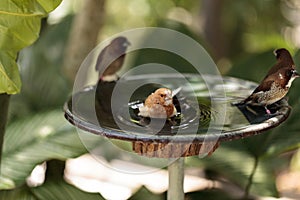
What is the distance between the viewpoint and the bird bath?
4.64ft

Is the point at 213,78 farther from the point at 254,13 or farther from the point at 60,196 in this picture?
the point at 254,13

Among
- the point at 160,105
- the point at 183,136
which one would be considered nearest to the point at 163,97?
the point at 160,105

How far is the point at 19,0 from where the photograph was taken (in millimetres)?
1527

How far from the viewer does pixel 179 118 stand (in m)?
1.55

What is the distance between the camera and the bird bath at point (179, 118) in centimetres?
142

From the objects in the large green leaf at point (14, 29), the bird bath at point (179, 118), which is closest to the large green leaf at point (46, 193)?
the bird bath at point (179, 118)

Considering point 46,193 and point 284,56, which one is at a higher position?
point 284,56

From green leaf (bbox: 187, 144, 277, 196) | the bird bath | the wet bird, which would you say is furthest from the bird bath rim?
green leaf (bbox: 187, 144, 277, 196)

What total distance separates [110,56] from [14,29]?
45 centimetres

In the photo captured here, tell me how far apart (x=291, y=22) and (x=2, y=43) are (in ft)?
8.83

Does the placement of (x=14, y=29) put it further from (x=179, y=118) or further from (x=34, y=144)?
(x=34, y=144)

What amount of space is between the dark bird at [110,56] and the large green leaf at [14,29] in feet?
1.25

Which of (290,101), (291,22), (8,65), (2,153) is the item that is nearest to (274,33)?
(291,22)

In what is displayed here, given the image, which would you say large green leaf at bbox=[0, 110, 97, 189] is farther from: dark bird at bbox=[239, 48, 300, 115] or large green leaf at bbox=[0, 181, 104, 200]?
dark bird at bbox=[239, 48, 300, 115]
